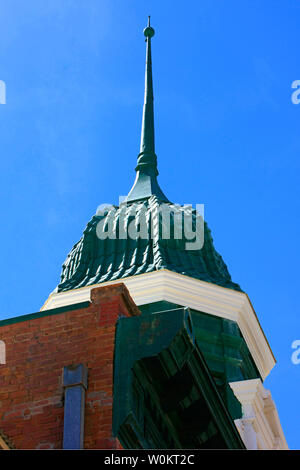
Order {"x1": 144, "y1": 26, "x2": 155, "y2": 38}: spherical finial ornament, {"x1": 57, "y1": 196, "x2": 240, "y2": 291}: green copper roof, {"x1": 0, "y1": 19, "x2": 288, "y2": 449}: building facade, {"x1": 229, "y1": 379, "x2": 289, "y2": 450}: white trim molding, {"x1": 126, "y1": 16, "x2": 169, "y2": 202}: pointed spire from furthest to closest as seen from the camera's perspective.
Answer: {"x1": 144, "y1": 26, "x2": 155, "y2": 38}: spherical finial ornament → {"x1": 126, "y1": 16, "x2": 169, "y2": 202}: pointed spire → {"x1": 57, "y1": 196, "x2": 240, "y2": 291}: green copper roof → {"x1": 229, "y1": 379, "x2": 289, "y2": 450}: white trim molding → {"x1": 0, "y1": 19, "x2": 288, "y2": 449}: building facade

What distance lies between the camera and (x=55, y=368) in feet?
48.9

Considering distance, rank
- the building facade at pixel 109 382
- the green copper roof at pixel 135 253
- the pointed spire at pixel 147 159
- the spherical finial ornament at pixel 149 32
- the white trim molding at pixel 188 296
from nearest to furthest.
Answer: the building facade at pixel 109 382 → the white trim molding at pixel 188 296 → the green copper roof at pixel 135 253 → the pointed spire at pixel 147 159 → the spherical finial ornament at pixel 149 32

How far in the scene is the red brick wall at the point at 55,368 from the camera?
14195 millimetres

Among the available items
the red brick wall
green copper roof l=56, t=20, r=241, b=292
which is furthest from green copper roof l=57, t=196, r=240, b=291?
the red brick wall

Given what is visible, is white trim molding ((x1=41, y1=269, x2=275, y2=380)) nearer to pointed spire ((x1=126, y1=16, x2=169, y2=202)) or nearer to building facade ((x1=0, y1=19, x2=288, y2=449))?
pointed spire ((x1=126, y1=16, x2=169, y2=202))

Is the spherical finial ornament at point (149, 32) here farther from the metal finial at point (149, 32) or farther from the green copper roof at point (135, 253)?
the green copper roof at point (135, 253)

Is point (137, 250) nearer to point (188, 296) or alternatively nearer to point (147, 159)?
point (188, 296)

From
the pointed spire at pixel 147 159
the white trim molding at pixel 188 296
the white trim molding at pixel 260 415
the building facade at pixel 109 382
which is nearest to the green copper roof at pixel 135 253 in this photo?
the white trim molding at pixel 188 296

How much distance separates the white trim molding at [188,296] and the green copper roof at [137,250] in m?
0.35

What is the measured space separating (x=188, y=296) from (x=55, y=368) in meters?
14.7

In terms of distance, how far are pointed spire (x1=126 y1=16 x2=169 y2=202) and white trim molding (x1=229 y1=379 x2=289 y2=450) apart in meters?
11.3

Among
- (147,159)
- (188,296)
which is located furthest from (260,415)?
(147,159)

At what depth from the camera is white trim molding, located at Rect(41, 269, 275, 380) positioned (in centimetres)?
2909

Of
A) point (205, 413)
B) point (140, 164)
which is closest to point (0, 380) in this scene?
point (205, 413)
